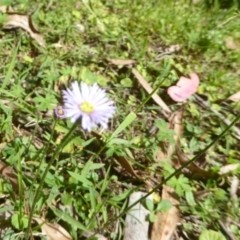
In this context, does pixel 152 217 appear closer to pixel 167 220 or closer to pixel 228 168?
pixel 167 220

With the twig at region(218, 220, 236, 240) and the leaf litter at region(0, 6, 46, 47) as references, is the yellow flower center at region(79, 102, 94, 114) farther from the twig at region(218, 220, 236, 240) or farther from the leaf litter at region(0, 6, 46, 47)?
the leaf litter at region(0, 6, 46, 47)

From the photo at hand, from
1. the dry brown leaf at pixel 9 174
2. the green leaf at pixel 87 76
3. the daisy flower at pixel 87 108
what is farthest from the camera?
the green leaf at pixel 87 76

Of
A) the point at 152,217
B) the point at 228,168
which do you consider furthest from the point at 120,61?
the point at 152,217

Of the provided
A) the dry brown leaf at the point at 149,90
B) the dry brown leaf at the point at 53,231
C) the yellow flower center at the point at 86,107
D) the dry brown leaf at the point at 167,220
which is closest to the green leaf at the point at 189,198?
the dry brown leaf at the point at 167,220

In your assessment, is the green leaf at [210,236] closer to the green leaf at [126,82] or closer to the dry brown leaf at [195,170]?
the dry brown leaf at [195,170]

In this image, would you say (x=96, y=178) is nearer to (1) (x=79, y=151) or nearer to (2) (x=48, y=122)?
(1) (x=79, y=151)

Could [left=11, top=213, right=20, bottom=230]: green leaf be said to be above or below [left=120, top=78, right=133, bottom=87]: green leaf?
below

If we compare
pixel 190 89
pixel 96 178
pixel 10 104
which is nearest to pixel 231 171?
pixel 190 89

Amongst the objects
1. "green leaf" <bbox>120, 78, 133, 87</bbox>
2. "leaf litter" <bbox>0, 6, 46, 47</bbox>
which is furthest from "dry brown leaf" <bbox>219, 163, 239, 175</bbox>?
"leaf litter" <bbox>0, 6, 46, 47</bbox>
